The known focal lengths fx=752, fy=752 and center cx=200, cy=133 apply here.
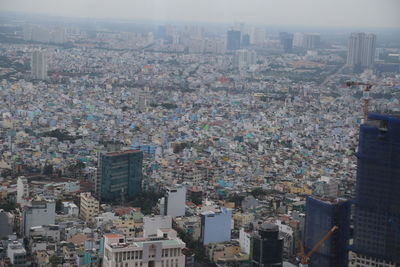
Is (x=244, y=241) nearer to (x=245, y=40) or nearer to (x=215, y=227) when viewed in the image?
(x=215, y=227)

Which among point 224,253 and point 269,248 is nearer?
point 269,248

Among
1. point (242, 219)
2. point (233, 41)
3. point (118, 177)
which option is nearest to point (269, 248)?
point (242, 219)

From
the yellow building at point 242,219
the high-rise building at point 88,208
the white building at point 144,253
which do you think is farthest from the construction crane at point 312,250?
the high-rise building at point 88,208

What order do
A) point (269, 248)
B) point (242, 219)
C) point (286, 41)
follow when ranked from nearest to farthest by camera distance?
point (269, 248), point (242, 219), point (286, 41)

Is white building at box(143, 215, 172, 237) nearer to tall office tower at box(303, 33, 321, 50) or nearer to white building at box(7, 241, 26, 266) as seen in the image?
white building at box(7, 241, 26, 266)

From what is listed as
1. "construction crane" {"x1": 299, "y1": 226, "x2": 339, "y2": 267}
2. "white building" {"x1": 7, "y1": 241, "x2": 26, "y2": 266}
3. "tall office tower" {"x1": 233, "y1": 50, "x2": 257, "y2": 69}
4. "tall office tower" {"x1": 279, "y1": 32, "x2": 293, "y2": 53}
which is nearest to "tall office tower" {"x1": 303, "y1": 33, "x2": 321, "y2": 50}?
"tall office tower" {"x1": 279, "y1": 32, "x2": 293, "y2": 53}

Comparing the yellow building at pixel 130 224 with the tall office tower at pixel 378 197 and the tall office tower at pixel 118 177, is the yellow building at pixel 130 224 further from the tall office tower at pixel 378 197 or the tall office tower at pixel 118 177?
the tall office tower at pixel 378 197

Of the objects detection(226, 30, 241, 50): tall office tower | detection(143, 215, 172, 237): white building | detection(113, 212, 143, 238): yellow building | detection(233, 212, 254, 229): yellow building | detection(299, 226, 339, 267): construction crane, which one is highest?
detection(226, 30, 241, 50): tall office tower
